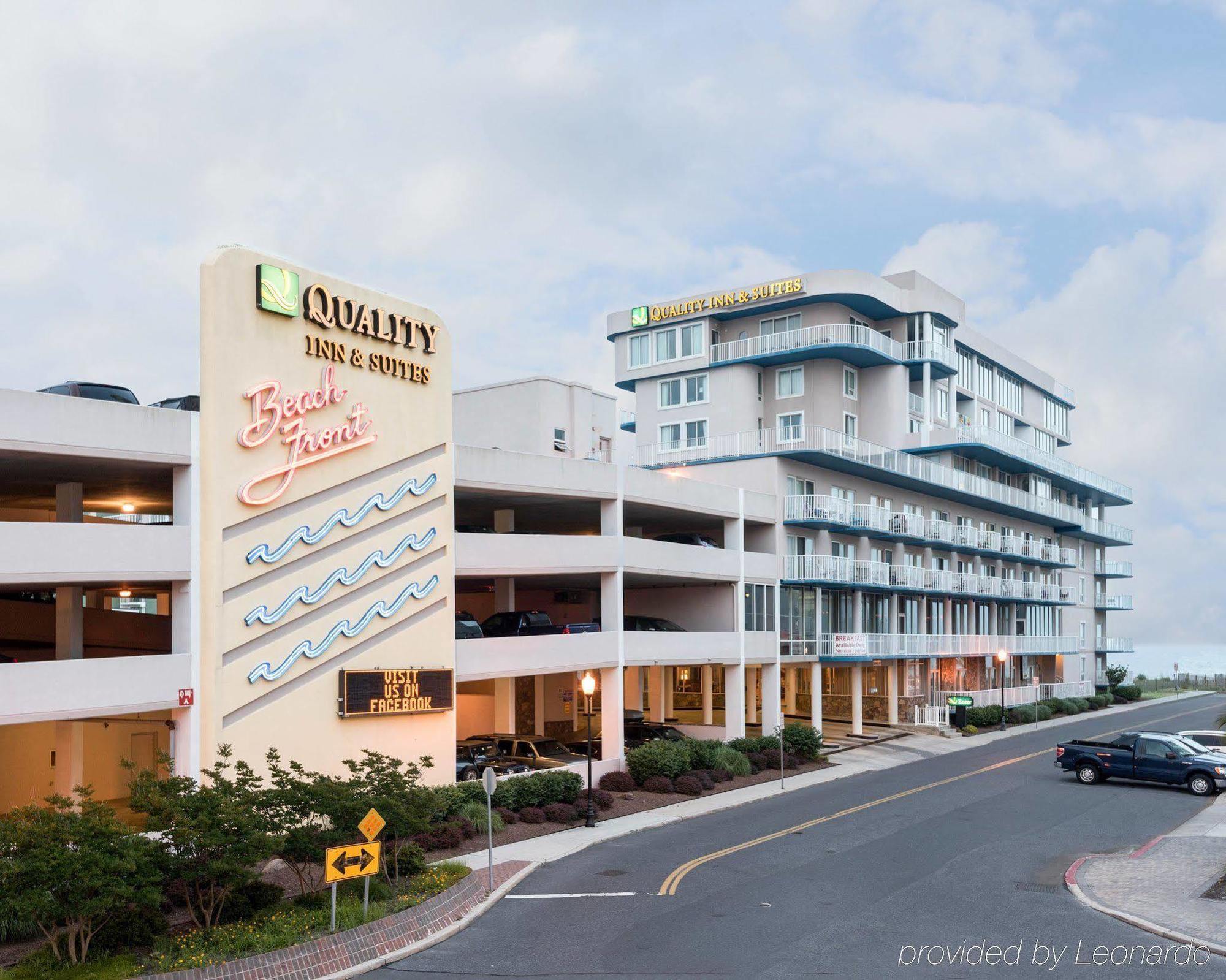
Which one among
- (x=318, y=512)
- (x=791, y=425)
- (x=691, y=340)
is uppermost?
(x=691, y=340)

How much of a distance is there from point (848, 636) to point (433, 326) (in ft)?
89.5

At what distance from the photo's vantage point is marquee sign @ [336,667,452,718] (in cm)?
2973

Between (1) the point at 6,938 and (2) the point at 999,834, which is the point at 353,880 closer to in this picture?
(1) the point at 6,938

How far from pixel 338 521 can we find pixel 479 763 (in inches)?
389

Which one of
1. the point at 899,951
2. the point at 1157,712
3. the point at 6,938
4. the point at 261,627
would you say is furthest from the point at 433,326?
the point at 1157,712

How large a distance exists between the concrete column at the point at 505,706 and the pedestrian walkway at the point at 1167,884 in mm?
21053

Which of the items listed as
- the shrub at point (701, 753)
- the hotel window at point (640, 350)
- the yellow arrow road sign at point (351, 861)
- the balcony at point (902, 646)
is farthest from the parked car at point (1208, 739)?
the yellow arrow road sign at point (351, 861)

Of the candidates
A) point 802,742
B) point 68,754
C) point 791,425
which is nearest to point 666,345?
point 791,425

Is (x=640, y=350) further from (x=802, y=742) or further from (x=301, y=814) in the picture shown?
(x=301, y=814)

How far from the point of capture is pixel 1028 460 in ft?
240

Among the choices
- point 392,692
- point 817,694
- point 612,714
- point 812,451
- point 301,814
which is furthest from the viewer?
point 817,694

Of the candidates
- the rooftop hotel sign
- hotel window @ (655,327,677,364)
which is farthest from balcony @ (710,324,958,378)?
the rooftop hotel sign

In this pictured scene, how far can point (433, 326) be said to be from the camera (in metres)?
33.2

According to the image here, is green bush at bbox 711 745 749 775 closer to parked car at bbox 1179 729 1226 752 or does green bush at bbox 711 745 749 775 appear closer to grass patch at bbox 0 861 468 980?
parked car at bbox 1179 729 1226 752
